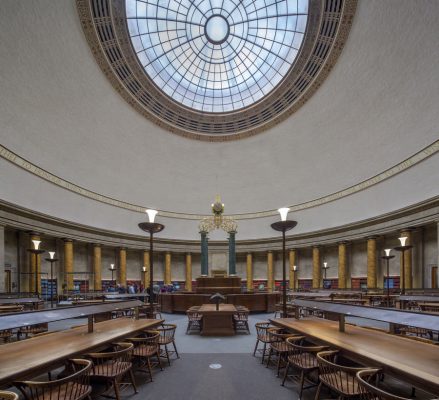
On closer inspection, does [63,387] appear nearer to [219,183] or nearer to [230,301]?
[230,301]

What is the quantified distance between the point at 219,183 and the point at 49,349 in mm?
A: 19707

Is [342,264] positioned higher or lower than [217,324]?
higher

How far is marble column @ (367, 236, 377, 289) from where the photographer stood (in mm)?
17859

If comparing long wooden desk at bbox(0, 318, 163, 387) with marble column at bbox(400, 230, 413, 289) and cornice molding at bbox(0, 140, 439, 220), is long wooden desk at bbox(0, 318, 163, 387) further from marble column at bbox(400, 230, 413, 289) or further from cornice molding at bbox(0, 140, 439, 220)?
marble column at bbox(400, 230, 413, 289)

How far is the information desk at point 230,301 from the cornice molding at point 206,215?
8.73 metres

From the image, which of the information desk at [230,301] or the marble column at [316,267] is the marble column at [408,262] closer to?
the marble column at [316,267]

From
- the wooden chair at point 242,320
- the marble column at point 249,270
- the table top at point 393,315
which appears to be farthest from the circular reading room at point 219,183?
the marble column at point 249,270

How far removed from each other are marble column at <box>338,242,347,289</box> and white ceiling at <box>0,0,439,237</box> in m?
1.72

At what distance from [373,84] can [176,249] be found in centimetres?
1825

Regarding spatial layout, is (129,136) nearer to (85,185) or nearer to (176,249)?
(85,185)

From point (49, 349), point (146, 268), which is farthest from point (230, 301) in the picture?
point (146, 268)

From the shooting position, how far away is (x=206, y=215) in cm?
2452

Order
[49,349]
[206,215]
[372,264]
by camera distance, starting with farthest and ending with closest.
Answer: [206,215], [372,264], [49,349]

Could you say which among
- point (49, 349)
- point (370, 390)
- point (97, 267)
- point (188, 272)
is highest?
point (370, 390)
